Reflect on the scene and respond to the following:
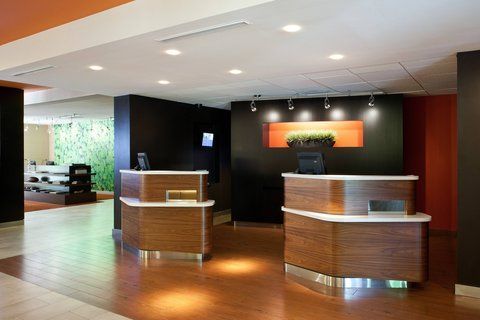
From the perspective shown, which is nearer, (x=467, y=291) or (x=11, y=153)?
(x=467, y=291)

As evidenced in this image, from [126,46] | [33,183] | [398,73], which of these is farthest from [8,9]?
[33,183]

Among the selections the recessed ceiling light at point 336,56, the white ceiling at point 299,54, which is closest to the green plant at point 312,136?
the white ceiling at point 299,54

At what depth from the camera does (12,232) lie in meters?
7.91

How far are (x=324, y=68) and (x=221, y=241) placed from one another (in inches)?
149

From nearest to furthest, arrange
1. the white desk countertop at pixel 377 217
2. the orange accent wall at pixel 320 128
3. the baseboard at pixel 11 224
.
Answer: the white desk countertop at pixel 377 217, the orange accent wall at pixel 320 128, the baseboard at pixel 11 224

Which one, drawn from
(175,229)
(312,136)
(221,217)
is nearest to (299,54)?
(175,229)

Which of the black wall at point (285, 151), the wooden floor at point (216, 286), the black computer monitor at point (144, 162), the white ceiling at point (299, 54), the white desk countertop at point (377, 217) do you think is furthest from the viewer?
the black wall at point (285, 151)

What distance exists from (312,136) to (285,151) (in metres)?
0.67

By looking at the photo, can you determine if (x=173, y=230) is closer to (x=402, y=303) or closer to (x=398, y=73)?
(x=402, y=303)

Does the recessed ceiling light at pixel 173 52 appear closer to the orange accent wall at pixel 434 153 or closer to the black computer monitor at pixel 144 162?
the black computer monitor at pixel 144 162

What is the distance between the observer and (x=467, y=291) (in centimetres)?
439

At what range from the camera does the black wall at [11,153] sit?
8.42 m

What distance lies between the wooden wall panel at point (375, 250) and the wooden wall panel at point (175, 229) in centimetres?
189

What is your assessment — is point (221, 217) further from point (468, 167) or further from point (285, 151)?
point (468, 167)
